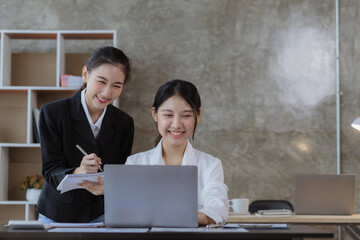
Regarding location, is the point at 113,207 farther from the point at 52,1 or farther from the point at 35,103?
the point at 52,1

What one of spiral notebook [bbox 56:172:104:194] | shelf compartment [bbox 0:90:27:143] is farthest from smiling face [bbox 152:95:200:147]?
shelf compartment [bbox 0:90:27:143]

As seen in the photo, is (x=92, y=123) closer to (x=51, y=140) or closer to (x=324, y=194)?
(x=51, y=140)

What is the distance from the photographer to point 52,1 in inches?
177

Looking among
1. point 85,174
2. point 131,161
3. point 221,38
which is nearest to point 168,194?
point 85,174

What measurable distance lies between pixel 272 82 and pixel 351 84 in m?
0.73

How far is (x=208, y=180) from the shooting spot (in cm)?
201

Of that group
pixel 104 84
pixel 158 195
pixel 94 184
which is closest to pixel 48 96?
pixel 104 84

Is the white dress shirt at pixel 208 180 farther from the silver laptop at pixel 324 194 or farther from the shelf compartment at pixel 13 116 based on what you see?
the shelf compartment at pixel 13 116

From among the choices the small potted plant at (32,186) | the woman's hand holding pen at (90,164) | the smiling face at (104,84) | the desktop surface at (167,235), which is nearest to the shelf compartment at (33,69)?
the small potted plant at (32,186)

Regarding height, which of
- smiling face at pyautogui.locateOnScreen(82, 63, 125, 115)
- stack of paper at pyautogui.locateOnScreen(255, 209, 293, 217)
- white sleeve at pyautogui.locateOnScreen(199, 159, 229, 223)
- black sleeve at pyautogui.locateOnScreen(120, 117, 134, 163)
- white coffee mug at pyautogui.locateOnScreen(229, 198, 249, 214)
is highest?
smiling face at pyautogui.locateOnScreen(82, 63, 125, 115)

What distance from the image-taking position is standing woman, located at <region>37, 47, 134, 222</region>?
2.24 m

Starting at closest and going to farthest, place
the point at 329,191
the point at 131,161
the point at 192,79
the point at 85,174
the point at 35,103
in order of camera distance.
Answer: the point at 85,174 < the point at 131,161 < the point at 329,191 < the point at 35,103 < the point at 192,79

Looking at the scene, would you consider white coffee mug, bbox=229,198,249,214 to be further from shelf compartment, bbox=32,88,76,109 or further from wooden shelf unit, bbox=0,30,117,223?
shelf compartment, bbox=32,88,76,109

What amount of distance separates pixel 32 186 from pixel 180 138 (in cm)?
224
